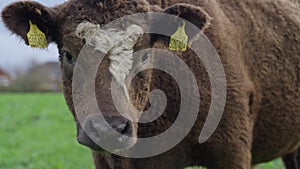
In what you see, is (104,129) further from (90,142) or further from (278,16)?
(278,16)

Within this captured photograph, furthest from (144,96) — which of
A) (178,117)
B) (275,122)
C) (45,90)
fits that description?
(45,90)

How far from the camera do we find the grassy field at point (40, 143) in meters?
9.62

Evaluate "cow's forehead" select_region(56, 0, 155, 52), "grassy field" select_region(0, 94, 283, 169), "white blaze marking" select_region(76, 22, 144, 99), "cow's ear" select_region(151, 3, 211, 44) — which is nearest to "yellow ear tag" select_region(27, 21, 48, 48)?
"cow's forehead" select_region(56, 0, 155, 52)

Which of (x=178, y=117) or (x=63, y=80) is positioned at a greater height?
(x=63, y=80)

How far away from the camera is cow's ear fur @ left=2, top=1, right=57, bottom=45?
4.38m

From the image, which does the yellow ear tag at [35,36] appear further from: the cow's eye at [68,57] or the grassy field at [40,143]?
the grassy field at [40,143]

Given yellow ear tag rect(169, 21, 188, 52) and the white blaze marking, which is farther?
yellow ear tag rect(169, 21, 188, 52)

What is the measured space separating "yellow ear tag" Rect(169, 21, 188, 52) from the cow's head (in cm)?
8

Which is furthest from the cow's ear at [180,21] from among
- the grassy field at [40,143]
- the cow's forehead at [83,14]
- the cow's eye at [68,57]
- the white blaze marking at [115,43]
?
the grassy field at [40,143]

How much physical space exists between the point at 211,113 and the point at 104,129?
128 centimetres

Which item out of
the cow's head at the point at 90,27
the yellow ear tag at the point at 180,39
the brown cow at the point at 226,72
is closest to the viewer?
the cow's head at the point at 90,27

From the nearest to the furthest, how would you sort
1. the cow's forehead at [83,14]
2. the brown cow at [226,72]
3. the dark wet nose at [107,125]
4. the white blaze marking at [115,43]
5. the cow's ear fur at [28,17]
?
the dark wet nose at [107,125] → the white blaze marking at [115,43] → the cow's forehead at [83,14] → the brown cow at [226,72] → the cow's ear fur at [28,17]

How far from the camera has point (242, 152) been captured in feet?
15.8

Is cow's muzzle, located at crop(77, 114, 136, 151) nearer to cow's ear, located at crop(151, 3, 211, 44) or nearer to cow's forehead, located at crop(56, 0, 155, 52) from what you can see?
cow's forehead, located at crop(56, 0, 155, 52)
